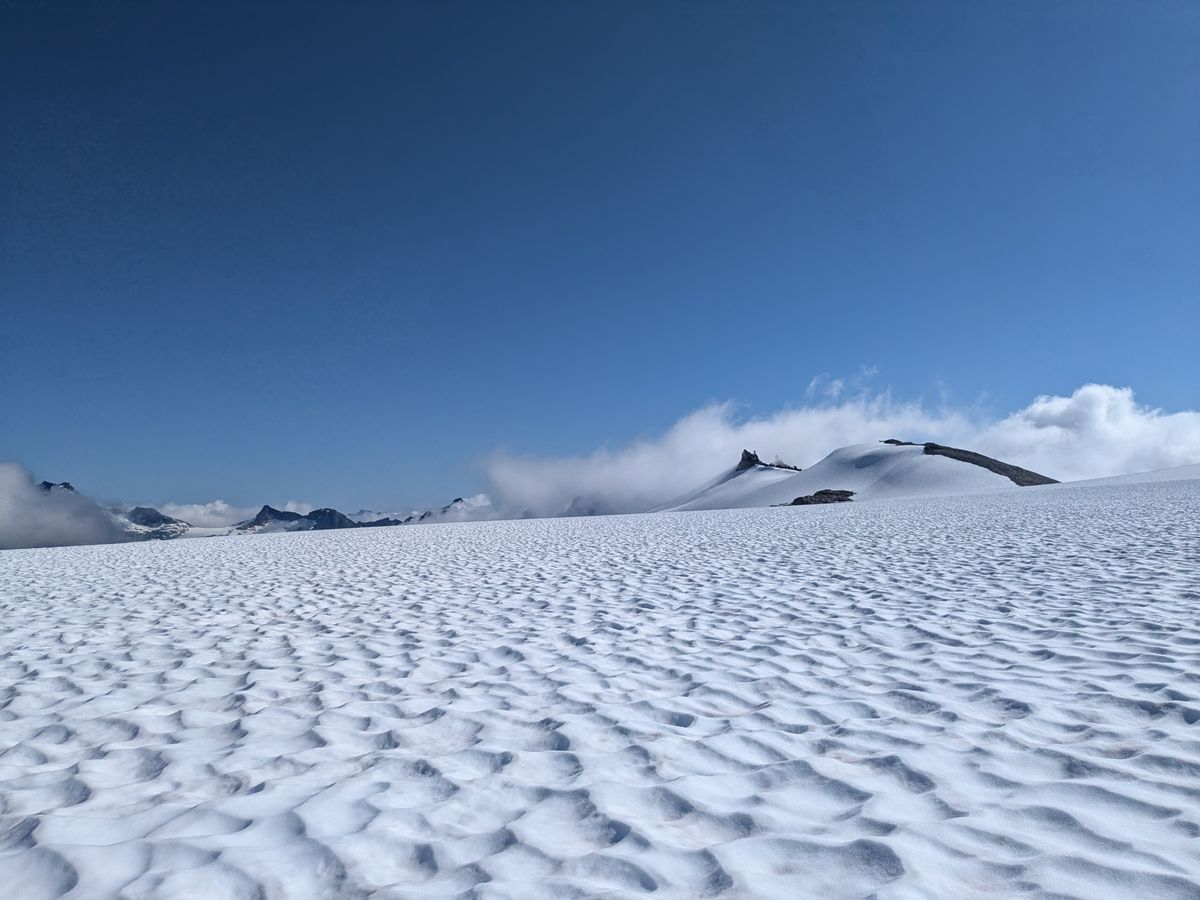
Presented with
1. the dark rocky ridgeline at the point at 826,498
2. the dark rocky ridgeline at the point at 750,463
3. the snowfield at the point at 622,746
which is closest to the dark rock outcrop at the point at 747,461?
the dark rocky ridgeline at the point at 750,463

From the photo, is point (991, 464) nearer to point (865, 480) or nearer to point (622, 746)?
point (865, 480)

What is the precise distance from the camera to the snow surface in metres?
51.2

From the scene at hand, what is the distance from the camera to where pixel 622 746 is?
397 cm

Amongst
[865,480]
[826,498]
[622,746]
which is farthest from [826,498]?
[622,746]

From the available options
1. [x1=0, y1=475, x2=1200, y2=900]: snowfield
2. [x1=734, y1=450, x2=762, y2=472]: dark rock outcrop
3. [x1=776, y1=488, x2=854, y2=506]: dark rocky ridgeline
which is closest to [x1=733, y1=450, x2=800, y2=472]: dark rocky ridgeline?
[x1=734, y1=450, x2=762, y2=472]: dark rock outcrop

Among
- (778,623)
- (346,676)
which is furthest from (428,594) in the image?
(778,623)

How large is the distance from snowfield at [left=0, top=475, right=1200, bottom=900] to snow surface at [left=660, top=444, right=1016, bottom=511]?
4385 cm

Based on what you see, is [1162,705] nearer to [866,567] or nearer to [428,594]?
[866,567]

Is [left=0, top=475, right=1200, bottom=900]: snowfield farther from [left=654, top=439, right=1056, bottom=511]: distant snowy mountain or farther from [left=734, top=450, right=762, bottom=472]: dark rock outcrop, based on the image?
[left=734, top=450, right=762, bottom=472]: dark rock outcrop

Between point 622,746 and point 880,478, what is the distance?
57760mm

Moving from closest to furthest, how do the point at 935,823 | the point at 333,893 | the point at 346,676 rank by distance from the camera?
the point at 333,893, the point at 935,823, the point at 346,676

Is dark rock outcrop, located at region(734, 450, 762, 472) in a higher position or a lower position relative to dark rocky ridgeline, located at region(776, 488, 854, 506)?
higher

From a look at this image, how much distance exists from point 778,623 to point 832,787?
3736 mm

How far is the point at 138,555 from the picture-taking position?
63.2 feet
